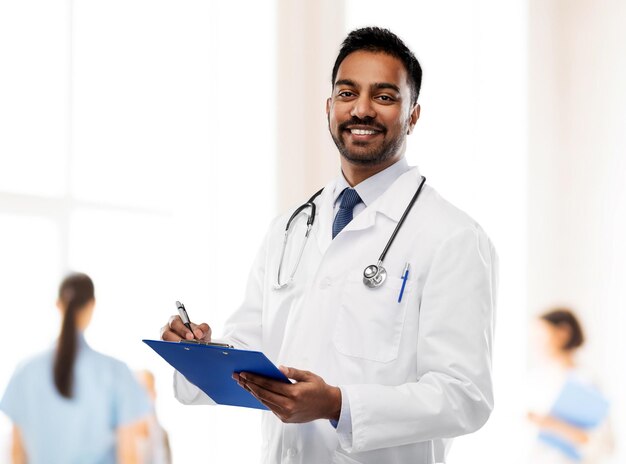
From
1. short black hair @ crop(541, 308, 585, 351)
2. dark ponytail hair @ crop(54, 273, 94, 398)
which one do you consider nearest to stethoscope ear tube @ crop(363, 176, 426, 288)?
dark ponytail hair @ crop(54, 273, 94, 398)

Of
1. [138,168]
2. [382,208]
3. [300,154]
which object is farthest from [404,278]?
[300,154]

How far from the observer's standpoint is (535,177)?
3008mm

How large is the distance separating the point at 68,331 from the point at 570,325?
5.85 feet

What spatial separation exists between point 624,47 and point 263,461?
220cm

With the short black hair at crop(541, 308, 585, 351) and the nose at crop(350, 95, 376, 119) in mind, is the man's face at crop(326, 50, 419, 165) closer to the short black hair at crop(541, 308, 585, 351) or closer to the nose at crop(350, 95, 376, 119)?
the nose at crop(350, 95, 376, 119)

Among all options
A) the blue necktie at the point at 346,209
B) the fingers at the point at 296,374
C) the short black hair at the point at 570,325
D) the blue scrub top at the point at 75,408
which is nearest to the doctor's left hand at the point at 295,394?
the fingers at the point at 296,374

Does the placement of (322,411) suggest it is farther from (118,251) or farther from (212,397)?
(118,251)

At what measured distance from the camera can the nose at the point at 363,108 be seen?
1.44 meters

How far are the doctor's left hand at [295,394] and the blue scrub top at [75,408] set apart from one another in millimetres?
1045

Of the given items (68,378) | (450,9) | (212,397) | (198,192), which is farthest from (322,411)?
(450,9)

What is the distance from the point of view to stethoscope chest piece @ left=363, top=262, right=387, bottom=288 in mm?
1348

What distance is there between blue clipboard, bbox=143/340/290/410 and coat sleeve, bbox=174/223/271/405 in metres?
0.09

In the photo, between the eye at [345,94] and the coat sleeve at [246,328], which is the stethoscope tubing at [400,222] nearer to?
the eye at [345,94]

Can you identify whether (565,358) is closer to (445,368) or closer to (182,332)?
(445,368)
